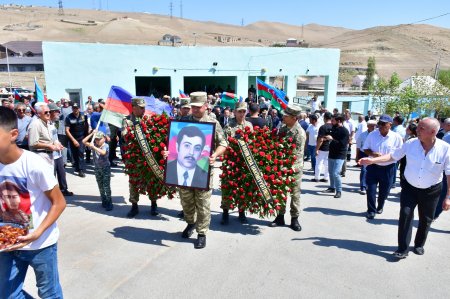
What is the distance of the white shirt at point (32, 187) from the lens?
8.98 ft

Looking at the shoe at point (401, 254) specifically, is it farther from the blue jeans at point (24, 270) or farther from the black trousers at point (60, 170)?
the black trousers at point (60, 170)

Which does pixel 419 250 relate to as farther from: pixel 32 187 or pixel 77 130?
pixel 77 130

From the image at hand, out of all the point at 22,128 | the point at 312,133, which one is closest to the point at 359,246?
the point at 312,133

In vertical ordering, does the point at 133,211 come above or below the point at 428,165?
below

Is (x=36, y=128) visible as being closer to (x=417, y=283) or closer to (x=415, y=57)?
(x=417, y=283)

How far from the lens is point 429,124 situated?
4.34m

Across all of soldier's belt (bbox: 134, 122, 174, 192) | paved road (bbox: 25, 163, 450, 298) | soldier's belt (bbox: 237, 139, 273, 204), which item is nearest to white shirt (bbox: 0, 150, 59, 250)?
paved road (bbox: 25, 163, 450, 298)

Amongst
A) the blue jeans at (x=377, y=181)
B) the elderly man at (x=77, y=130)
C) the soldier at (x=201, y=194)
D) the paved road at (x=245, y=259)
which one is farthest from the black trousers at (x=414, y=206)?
the elderly man at (x=77, y=130)

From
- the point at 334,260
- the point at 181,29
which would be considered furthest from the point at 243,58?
the point at 181,29

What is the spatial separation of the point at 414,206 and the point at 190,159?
302 cm

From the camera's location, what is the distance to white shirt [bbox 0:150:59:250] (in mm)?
2738

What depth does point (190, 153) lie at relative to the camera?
194 inches

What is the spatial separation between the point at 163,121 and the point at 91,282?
275 cm

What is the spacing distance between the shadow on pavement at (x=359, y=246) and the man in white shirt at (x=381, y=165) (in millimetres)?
1284
